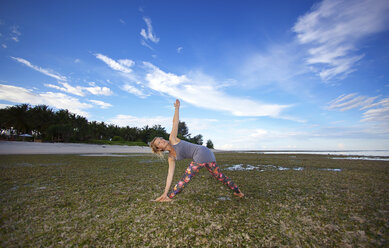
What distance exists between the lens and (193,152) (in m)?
5.26

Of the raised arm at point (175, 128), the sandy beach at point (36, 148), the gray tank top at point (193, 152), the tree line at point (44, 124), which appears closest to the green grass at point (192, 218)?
the gray tank top at point (193, 152)

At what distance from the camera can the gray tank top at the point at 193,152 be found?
16.7 feet

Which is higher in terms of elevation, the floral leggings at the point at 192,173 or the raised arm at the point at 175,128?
the raised arm at the point at 175,128

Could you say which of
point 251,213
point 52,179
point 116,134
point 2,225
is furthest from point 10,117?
point 251,213

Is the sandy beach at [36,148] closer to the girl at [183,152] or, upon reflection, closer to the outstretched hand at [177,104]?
the girl at [183,152]

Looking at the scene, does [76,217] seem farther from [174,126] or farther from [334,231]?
[334,231]

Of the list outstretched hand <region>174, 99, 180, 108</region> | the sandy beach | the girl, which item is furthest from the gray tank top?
the sandy beach

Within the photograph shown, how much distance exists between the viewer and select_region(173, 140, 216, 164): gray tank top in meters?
5.09

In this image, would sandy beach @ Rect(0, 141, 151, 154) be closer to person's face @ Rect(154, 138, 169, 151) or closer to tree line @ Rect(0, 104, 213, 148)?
tree line @ Rect(0, 104, 213, 148)

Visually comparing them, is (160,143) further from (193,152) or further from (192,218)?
(192,218)

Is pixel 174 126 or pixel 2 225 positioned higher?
pixel 174 126

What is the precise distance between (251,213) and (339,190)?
15.8 ft

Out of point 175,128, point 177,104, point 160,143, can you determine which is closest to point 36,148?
point 160,143

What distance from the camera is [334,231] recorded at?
375 centimetres
